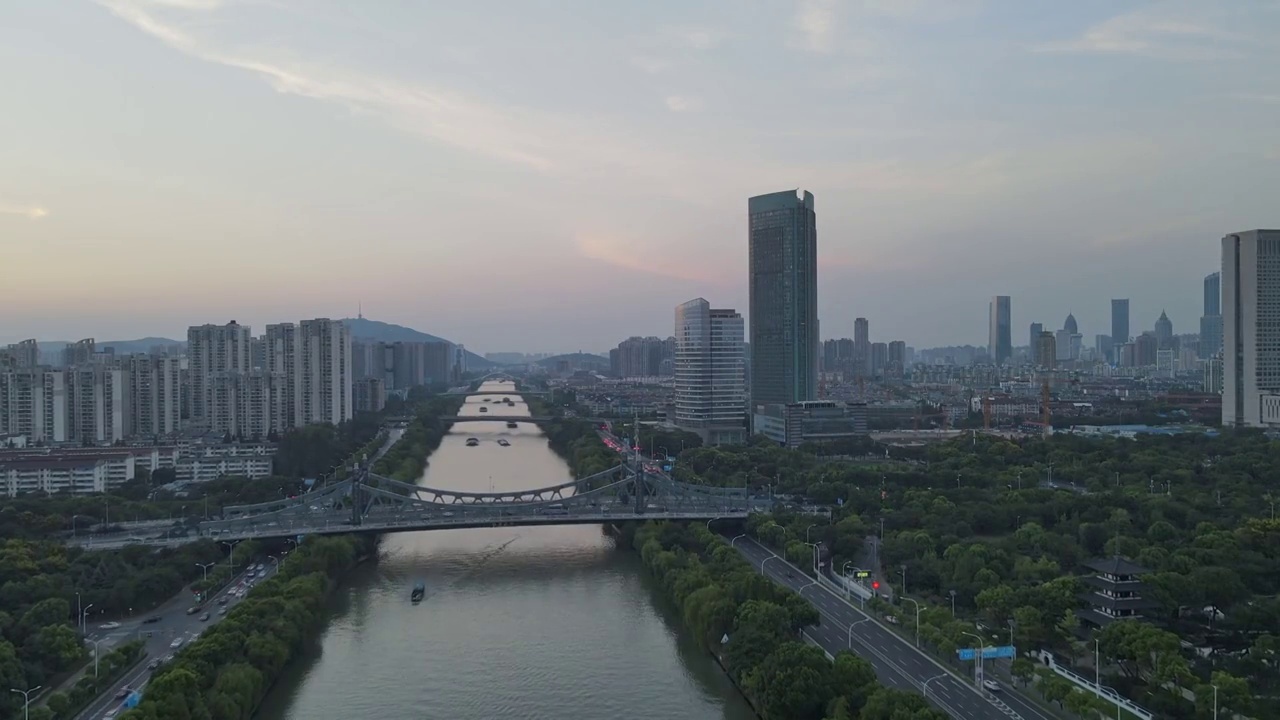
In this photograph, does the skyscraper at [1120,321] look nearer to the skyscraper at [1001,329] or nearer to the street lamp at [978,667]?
the skyscraper at [1001,329]

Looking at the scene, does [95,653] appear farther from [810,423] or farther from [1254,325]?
[1254,325]

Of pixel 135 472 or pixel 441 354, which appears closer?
pixel 135 472

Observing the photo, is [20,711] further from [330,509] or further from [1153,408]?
[1153,408]

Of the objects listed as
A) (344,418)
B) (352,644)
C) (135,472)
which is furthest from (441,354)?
(352,644)

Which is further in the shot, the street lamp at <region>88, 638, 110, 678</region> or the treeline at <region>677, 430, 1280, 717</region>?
the street lamp at <region>88, 638, 110, 678</region>

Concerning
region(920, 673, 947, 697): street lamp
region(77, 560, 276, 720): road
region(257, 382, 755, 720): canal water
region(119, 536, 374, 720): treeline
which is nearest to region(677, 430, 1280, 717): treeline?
region(920, 673, 947, 697): street lamp

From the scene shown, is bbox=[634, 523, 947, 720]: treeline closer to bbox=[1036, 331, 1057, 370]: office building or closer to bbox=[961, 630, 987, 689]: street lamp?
bbox=[961, 630, 987, 689]: street lamp
